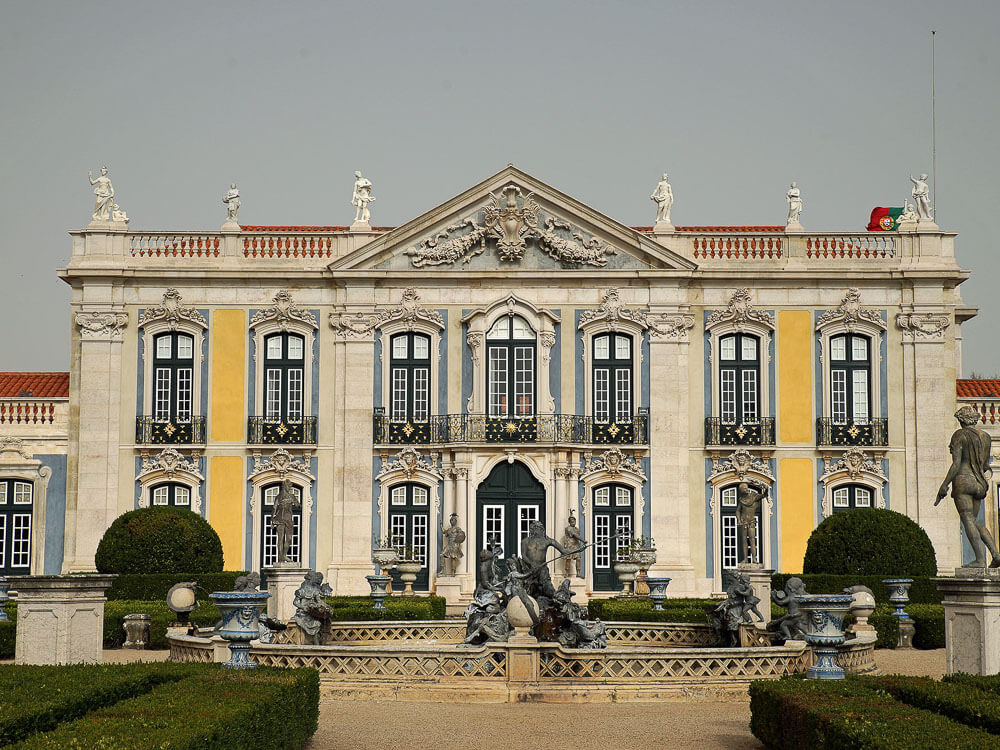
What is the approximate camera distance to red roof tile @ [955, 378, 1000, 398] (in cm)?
3169

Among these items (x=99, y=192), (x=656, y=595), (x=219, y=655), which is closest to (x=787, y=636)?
(x=219, y=655)

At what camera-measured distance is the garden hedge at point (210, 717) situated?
307 inches

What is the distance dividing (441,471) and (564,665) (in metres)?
17.0

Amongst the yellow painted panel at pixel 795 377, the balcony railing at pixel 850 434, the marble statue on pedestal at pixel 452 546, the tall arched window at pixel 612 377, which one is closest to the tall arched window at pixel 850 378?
the balcony railing at pixel 850 434

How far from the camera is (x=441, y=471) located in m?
30.6

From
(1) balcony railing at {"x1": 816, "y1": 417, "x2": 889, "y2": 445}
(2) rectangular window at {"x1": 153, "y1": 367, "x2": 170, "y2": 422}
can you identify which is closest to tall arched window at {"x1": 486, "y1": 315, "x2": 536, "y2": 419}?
(1) balcony railing at {"x1": 816, "y1": 417, "x2": 889, "y2": 445}

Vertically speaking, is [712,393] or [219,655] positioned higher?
[712,393]

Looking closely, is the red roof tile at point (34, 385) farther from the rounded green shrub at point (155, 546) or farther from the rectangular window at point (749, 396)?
the rectangular window at point (749, 396)

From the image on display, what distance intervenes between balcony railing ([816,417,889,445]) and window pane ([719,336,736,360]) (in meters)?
2.52

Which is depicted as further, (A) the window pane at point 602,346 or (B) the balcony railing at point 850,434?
(A) the window pane at point 602,346

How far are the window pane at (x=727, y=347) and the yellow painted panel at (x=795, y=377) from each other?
1.04 m

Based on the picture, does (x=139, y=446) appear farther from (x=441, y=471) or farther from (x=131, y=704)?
(x=131, y=704)

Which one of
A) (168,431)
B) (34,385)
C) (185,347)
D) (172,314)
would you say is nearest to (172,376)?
(185,347)

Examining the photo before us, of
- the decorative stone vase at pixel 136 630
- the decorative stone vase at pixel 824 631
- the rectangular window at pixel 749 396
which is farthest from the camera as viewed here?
the rectangular window at pixel 749 396
